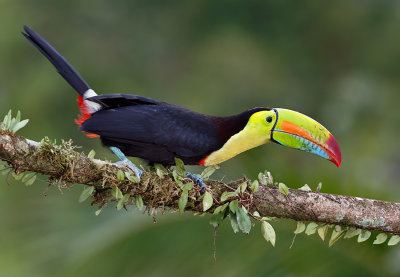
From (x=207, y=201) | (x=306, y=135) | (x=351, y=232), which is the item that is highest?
(x=306, y=135)

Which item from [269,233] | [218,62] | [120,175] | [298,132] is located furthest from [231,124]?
[218,62]

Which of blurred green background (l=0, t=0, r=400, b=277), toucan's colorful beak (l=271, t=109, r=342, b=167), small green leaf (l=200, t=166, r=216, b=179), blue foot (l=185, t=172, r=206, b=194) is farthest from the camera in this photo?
blurred green background (l=0, t=0, r=400, b=277)

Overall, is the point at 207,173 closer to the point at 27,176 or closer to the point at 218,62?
the point at 27,176

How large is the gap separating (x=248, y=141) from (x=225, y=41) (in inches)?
267

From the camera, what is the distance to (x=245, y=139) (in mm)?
4008

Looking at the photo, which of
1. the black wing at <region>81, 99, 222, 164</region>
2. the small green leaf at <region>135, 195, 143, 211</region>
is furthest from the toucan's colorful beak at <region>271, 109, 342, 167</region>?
the small green leaf at <region>135, 195, 143, 211</region>

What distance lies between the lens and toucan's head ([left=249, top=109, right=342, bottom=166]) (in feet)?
12.8

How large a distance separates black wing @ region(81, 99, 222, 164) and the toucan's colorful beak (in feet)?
1.24

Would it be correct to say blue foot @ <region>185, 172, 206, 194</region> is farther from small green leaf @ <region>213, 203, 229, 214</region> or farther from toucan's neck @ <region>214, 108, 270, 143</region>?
toucan's neck @ <region>214, 108, 270, 143</region>

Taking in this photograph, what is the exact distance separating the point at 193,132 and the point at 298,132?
595mm

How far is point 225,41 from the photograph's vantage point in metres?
10.6

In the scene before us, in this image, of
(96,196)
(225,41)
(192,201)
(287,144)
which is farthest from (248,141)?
(225,41)

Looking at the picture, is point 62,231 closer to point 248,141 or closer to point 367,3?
point 248,141

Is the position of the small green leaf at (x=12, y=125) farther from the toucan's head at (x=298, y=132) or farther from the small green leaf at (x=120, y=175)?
the toucan's head at (x=298, y=132)
